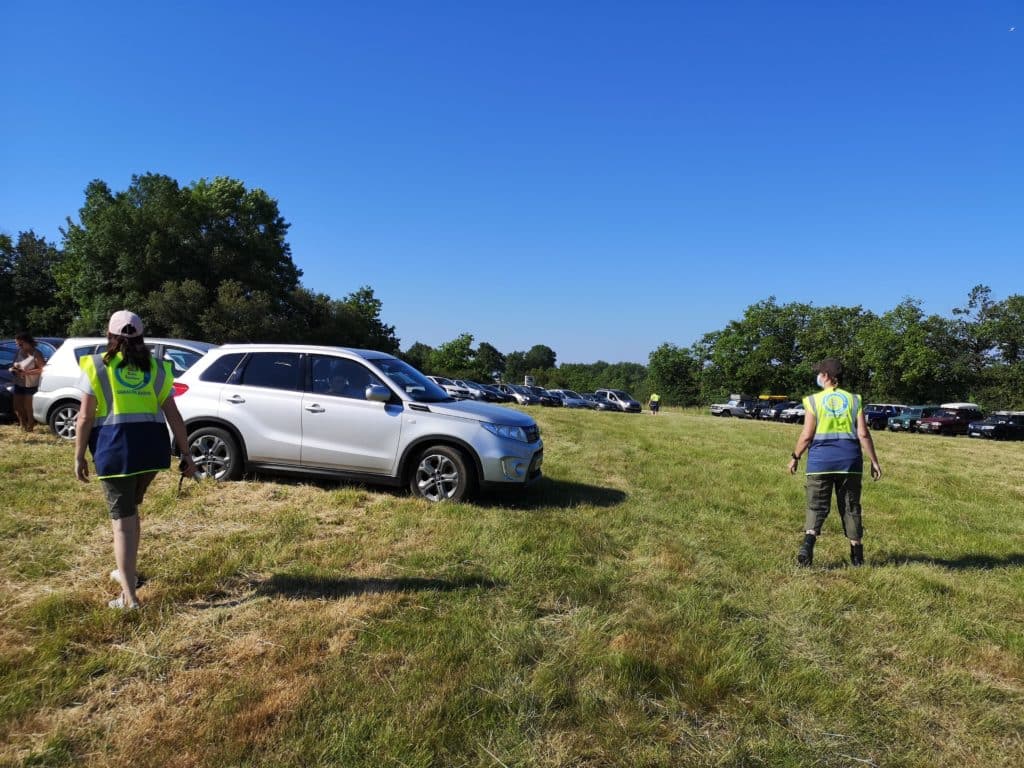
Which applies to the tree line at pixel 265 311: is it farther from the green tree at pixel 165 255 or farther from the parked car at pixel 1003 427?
the parked car at pixel 1003 427

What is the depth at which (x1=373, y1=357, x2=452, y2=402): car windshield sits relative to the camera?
6570 millimetres

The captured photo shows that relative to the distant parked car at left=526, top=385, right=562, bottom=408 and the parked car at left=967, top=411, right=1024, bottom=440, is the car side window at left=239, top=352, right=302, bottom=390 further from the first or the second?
the distant parked car at left=526, top=385, right=562, bottom=408

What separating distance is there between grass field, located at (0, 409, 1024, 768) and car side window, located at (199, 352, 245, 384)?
131 cm

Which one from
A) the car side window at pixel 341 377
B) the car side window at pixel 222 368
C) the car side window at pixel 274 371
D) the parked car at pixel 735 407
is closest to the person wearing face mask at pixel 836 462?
the car side window at pixel 341 377

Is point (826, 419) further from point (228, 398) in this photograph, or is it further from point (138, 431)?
point (228, 398)

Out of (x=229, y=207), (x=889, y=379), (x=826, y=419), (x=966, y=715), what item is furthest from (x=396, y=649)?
(x=889, y=379)

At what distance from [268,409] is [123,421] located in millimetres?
3187

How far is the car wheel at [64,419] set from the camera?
8250 mm

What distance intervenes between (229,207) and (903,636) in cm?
4954

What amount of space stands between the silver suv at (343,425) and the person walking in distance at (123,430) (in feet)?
9.29

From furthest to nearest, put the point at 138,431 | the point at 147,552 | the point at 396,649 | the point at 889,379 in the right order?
the point at 889,379 < the point at 147,552 < the point at 138,431 < the point at 396,649

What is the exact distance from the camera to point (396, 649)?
3.10m

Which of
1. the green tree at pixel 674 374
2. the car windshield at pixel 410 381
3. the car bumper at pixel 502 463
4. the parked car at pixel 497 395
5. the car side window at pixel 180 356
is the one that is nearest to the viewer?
the car bumper at pixel 502 463

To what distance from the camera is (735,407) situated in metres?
47.2
